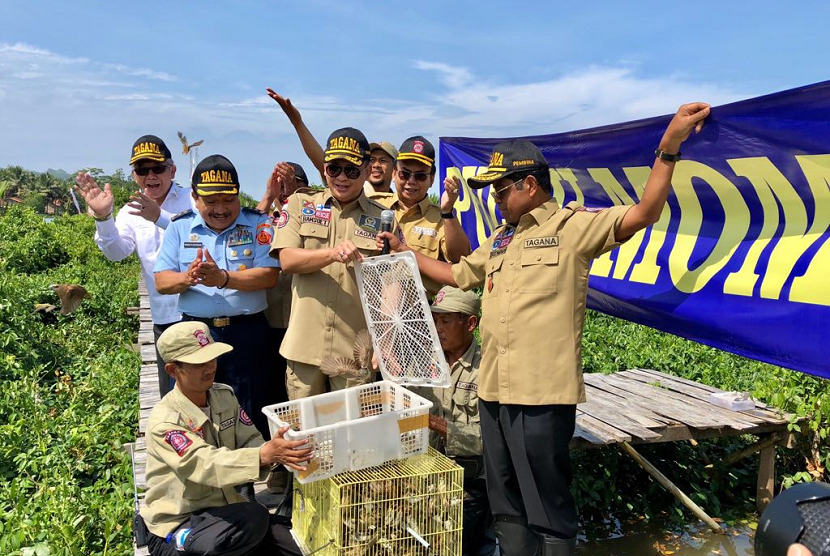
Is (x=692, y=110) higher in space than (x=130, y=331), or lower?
higher

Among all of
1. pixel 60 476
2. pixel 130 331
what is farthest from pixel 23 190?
pixel 60 476

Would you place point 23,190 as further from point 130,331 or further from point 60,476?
point 60,476

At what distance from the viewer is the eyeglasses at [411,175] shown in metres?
4.20

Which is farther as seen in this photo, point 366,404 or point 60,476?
point 60,476

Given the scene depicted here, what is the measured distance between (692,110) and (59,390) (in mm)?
6479

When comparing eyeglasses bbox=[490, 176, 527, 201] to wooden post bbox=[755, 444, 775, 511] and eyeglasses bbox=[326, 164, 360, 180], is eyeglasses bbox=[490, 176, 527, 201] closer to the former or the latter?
eyeglasses bbox=[326, 164, 360, 180]

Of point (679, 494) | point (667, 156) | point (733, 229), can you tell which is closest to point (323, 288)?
point (667, 156)

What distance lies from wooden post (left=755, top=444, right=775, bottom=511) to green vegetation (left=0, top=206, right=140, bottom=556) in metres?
4.41

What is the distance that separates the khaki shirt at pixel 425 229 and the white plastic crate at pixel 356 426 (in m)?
0.77

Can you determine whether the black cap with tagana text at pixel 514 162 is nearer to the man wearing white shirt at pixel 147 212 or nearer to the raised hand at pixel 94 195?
the man wearing white shirt at pixel 147 212

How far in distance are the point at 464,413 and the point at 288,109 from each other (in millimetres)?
2164

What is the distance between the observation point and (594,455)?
5.60 meters

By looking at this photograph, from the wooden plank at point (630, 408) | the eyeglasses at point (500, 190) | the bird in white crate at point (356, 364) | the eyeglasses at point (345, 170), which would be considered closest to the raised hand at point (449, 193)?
the eyeglasses at point (345, 170)

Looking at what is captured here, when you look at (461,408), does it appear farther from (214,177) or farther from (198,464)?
(214,177)
